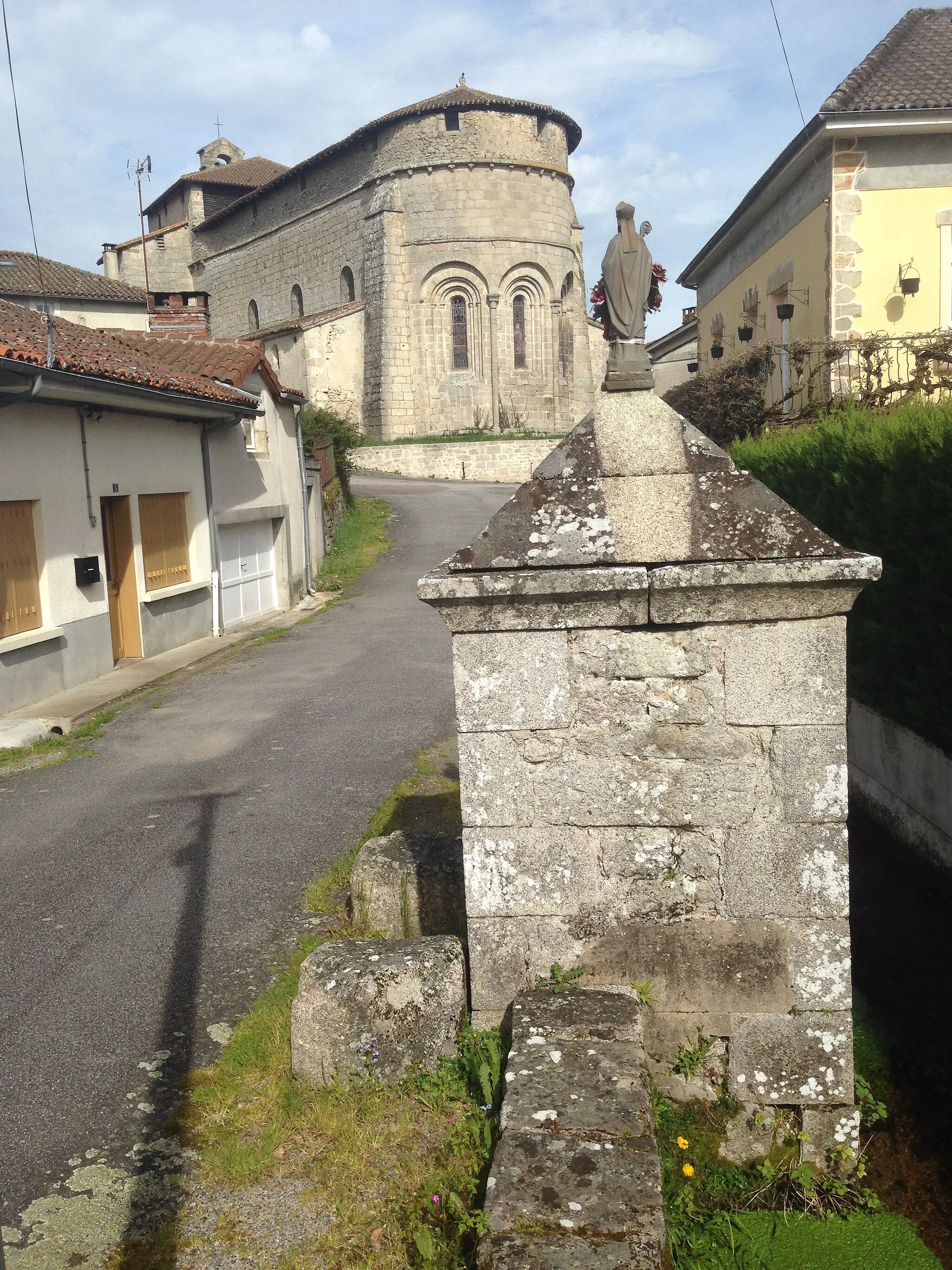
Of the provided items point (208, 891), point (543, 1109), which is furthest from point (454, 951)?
point (208, 891)

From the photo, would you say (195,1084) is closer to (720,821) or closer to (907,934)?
(720,821)

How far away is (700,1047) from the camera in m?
3.06

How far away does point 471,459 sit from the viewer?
3562 centimetres

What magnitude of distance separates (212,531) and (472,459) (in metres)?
21.7

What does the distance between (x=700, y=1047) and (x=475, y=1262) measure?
1.12 meters

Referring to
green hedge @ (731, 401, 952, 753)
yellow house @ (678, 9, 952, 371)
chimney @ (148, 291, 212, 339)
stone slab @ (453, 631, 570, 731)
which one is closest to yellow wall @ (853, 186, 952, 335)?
yellow house @ (678, 9, 952, 371)

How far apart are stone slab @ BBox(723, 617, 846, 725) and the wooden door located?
10.9 m

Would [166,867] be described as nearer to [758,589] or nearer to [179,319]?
[758,589]

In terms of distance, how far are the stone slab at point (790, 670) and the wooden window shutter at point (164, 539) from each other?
37.1ft

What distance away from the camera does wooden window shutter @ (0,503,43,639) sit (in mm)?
10195

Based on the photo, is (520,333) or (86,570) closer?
(86,570)

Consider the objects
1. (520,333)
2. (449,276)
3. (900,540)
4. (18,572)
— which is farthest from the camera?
(520,333)

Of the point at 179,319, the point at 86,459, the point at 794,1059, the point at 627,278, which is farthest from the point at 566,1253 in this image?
the point at 179,319

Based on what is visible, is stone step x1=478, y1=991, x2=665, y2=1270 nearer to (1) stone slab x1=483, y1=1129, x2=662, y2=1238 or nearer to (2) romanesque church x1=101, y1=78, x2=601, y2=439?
(1) stone slab x1=483, y1=1129, x2=662, y2=1238
